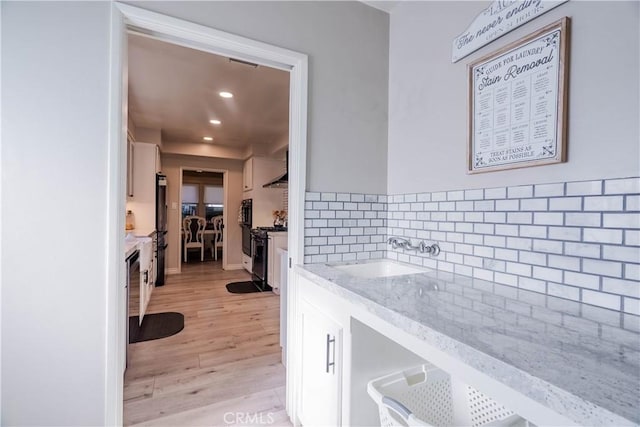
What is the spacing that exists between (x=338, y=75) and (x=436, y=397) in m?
1.66

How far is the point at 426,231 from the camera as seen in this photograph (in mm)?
1523

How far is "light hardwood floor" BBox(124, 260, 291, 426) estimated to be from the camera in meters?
1.61

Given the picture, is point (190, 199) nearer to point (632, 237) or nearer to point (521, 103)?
point (521, 103)

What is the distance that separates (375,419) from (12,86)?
1883 millimetres

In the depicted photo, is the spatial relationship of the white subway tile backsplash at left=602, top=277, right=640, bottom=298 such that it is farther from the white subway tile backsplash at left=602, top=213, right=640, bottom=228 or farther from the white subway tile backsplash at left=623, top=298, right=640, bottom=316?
the white subway tile backsplash at left=602, top=213, right=640, bottom=228

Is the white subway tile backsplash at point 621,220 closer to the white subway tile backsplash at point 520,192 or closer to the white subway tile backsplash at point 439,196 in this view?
the white subway tile backsplash at point 520,192

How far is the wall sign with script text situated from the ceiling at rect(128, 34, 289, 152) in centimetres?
167

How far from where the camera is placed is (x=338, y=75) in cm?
163

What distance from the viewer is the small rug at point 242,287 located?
4007 millimetres

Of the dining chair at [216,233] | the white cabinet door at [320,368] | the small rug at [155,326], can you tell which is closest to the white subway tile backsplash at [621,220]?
the white cabinet door at [320,368]

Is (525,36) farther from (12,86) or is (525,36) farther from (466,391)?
(12,86)

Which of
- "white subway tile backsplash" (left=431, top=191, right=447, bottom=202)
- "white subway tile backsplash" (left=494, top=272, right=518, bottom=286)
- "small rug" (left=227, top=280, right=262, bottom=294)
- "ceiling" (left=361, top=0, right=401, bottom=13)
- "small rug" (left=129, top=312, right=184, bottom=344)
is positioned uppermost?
"ceiling" (left=361, top=0, right=401, bottom=13)

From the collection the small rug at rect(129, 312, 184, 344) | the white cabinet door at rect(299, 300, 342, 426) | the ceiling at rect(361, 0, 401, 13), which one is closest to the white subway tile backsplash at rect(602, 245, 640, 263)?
the white cabinet door at rect(299, 300, 342, 426)

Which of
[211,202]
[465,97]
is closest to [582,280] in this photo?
[465,97]
